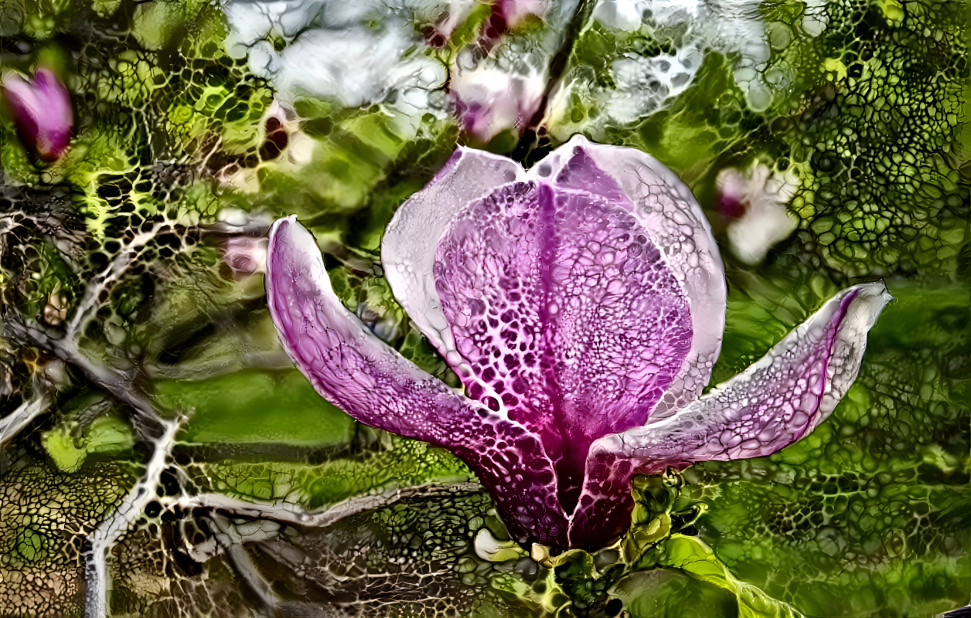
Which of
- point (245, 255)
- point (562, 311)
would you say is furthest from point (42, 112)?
point (562, 311)

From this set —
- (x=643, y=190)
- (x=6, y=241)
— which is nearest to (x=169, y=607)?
(x=6, y=241)

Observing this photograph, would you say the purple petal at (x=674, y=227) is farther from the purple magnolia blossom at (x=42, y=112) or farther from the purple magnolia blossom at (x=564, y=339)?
the purple magnolia blossom at (x=42, y=112)

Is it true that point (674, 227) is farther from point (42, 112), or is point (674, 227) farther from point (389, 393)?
point (42, 112)

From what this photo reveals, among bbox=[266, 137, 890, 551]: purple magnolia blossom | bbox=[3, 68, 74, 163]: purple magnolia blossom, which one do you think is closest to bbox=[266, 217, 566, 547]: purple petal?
bbox=[266, 137, 890, 551]: purple magnolia blossom

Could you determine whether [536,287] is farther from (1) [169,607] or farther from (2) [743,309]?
(1) [169,607]

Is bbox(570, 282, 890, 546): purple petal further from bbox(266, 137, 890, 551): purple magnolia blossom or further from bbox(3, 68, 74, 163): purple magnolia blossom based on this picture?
bbox(3, 68, 74, 163): purple magnolia blossom

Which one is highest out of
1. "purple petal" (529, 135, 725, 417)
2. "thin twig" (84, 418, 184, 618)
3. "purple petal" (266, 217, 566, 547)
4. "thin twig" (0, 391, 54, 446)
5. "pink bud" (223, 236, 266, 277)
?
"purple petal" (529, 135, 725, 417)
